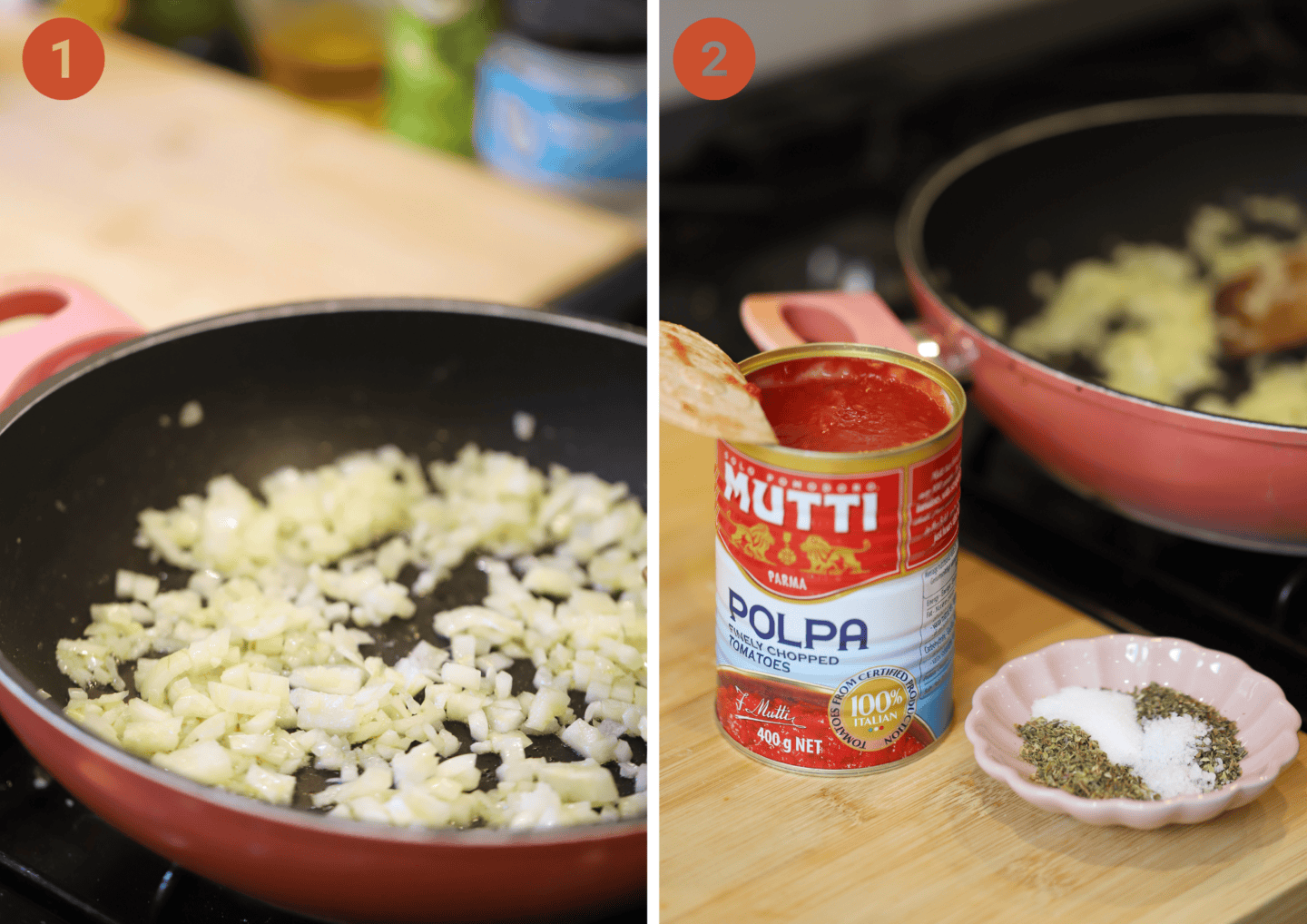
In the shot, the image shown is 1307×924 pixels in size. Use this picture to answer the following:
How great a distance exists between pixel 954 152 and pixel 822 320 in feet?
2.79

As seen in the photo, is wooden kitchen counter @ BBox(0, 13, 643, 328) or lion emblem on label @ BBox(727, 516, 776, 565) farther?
wooden kitchen counter @ BBox(0, 13, 643, 328)

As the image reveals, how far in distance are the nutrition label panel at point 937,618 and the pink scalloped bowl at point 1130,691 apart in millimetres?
32

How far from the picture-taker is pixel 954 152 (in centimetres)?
163

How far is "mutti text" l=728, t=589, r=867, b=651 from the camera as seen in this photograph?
63 cm

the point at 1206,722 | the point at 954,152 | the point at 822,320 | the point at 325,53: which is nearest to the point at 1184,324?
the point at 954,152

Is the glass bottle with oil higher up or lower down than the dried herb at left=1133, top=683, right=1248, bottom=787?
higher up

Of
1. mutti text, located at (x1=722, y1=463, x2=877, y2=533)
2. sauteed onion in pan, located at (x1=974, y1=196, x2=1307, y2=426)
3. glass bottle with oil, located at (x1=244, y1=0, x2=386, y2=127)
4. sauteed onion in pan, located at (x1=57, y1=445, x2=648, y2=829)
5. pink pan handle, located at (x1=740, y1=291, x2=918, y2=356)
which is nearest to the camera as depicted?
mutti text, located at (x1=722, y1=463, x2=877, y2=533)

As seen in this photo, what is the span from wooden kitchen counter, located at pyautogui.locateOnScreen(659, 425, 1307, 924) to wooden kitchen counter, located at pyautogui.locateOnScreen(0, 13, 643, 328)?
2.44ft

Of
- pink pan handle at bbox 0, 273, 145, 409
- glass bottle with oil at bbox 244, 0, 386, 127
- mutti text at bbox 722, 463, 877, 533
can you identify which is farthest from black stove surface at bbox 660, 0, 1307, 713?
glass bottle with oil at bbox 244, 0, 386, 127

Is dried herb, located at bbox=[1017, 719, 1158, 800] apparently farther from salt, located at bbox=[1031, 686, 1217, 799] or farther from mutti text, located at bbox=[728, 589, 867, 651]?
mutti text, located at bbox=[728, 589, 867, 651]

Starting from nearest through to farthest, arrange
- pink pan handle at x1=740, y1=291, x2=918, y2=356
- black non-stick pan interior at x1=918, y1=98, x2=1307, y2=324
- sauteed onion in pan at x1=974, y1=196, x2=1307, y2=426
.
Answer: pink pan handle at x1=740, y1=291, x2=918, y2=356 → sauteed onion in pan at x1=974, y1=196, x2=1307, y2=426 → black non-stick pan interior at x1=918, y1=98, x2=1307, y2=324

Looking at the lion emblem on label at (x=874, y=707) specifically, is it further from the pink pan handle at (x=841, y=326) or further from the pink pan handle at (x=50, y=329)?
the pink pan handle at (x=50, y=329)

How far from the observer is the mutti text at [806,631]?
0.63 meters

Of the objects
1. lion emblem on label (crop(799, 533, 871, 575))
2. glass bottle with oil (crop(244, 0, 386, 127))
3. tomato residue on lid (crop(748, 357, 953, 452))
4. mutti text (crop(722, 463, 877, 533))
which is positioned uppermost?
glass bottle with oil (crop(244, 0, 386, 127))
